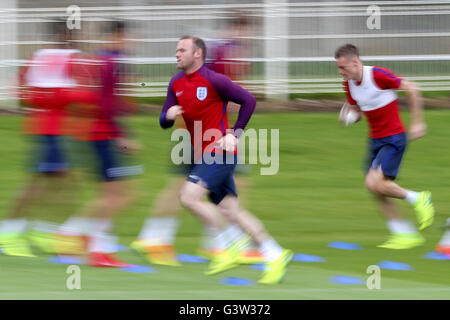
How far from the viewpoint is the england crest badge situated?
7.29 meters

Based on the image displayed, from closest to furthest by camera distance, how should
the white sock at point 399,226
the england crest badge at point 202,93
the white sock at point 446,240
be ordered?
the england crest badge at point 202,93 < the white sock at point 446,240 < the white sock at point 399,226

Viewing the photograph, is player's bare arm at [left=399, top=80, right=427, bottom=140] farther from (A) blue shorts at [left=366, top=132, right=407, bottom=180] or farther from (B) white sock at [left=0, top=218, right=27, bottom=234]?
(B) white sock at [left=0, top=218, right=27, bottom=234]

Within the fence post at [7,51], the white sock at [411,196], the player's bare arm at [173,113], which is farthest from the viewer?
the fence post at [7,51]

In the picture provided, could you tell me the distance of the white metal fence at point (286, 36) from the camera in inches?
636

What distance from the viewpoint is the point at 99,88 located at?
7484 mm

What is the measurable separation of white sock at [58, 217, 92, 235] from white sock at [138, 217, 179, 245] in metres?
0.45

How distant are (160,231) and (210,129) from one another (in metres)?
0.97

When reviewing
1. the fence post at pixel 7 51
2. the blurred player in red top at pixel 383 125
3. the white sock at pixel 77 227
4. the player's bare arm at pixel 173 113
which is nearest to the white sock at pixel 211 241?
the player's bare arm at pixel 173 113

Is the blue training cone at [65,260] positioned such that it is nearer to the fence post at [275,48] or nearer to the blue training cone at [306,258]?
the blue training cone at [306,258]

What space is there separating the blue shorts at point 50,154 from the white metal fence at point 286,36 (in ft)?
26.8

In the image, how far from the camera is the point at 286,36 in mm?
16344

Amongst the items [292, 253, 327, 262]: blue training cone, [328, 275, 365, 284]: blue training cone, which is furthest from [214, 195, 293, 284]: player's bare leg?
[292, 253, 327, 262]: blue training cone

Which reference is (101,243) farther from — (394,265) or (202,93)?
(394,265)

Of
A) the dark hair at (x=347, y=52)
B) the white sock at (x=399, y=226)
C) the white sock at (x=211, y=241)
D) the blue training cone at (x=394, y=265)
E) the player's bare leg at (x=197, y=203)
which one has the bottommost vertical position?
the blue training cone at (x=394, y=265)
